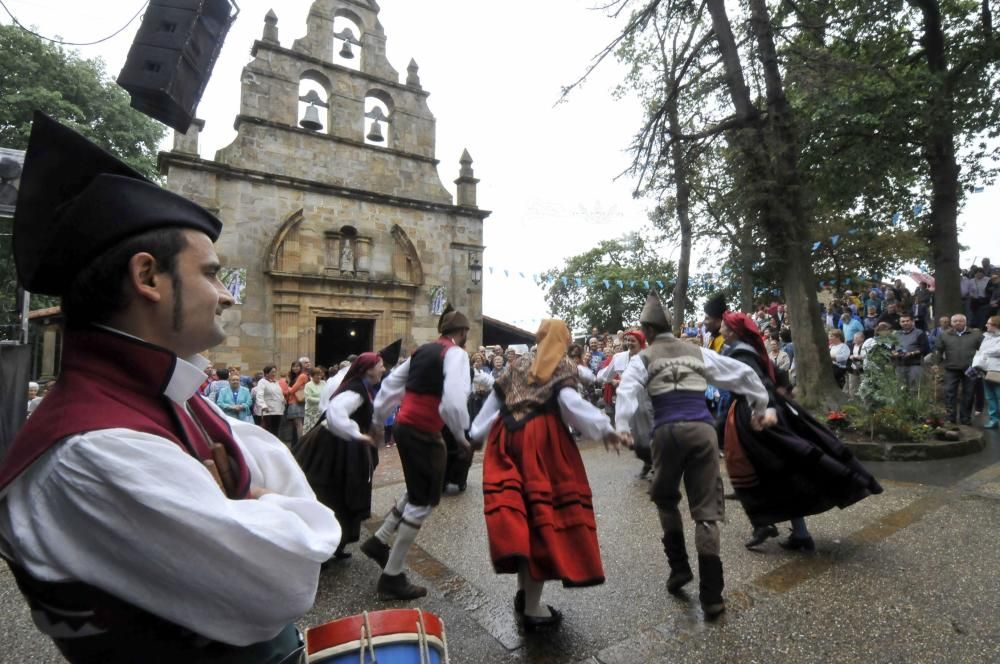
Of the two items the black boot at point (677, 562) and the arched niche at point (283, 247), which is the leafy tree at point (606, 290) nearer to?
the arched niche at point (283, 247)

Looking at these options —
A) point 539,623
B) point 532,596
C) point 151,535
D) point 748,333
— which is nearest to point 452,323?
point 532,596

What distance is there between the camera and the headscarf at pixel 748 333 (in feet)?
14.2

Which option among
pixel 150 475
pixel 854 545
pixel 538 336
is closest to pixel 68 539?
pixel 150 475

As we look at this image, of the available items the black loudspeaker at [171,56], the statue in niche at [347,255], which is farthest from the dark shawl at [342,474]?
the statue in niche at [347,255]

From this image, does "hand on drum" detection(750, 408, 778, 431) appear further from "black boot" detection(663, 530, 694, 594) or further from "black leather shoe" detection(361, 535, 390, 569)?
"black leather shoe" detection(361, 535, 390, 569)

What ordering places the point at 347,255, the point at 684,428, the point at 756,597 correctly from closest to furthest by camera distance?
1. the point at 756,597
2. the point at 684,428
3. the point at 347,255

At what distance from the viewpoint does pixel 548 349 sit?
344 cm

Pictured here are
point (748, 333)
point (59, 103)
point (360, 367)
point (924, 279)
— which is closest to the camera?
point (748, 333)

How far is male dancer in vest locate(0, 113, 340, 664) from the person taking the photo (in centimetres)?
88

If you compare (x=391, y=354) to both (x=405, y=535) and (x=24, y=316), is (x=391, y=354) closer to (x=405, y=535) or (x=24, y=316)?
(x=405, y=535)

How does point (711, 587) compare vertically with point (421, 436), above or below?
below

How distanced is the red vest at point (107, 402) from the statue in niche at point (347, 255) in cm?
1526

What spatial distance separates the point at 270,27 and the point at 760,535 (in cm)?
1734

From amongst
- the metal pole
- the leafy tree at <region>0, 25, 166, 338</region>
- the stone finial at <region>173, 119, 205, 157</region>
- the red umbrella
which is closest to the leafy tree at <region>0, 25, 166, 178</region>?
the leafy tree at <region>0, 25, 166, 338</region>
